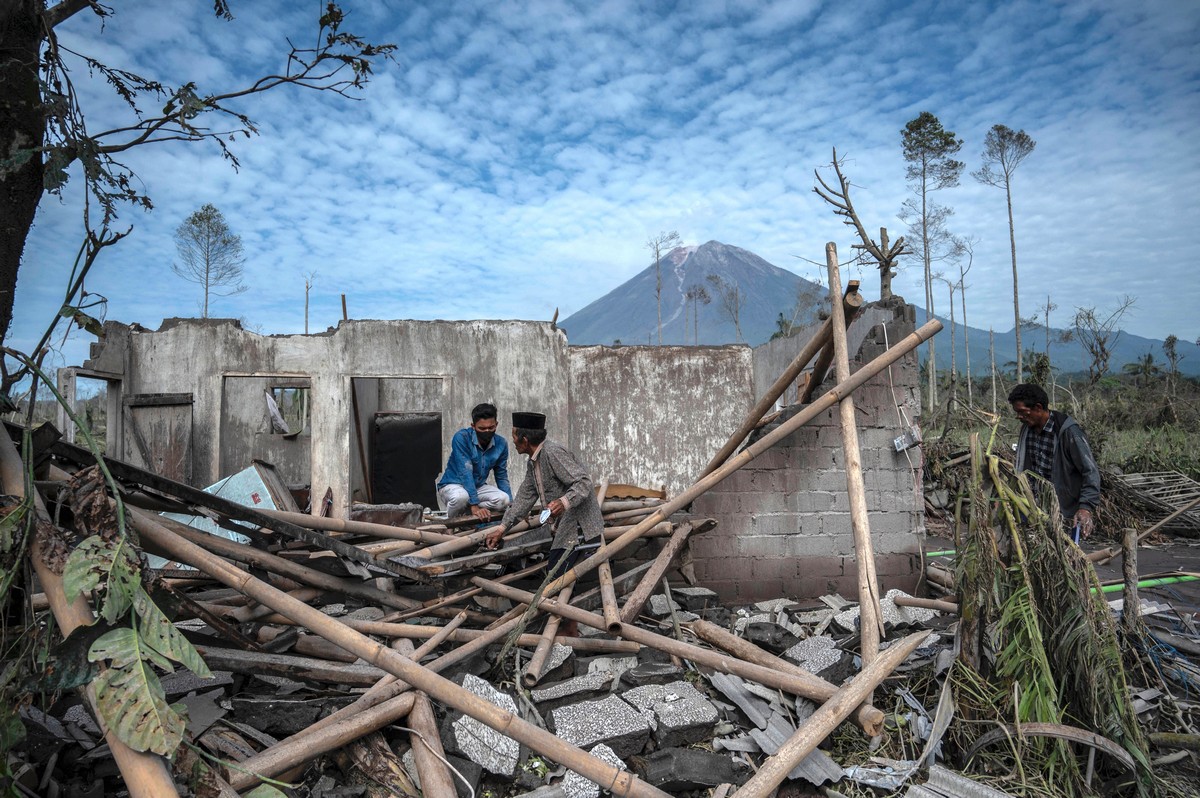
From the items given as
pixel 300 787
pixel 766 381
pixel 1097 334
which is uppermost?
pixel 1097 334

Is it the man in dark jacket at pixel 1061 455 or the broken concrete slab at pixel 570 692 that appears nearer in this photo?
the broken concrete slab at pixel 570 692

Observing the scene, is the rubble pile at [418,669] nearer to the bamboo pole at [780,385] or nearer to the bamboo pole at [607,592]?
the bamboo pole at [607,592]

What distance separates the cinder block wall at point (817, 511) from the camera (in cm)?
593

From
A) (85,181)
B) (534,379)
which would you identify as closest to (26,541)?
(85,181)

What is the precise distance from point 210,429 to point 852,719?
9.72m

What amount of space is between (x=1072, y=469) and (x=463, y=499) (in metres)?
4.79

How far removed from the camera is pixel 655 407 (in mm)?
11227

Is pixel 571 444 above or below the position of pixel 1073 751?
above

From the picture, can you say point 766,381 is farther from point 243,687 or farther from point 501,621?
point 243,687

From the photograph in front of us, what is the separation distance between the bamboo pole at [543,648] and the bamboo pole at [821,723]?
136cm

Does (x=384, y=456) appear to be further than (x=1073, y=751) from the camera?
Yes

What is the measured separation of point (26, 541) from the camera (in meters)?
2.33

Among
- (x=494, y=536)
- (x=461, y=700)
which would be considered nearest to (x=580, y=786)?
(x=461, y=700)

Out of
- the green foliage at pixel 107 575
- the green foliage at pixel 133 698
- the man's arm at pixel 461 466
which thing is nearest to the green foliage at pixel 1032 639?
the green foliage at pixel 133 698
